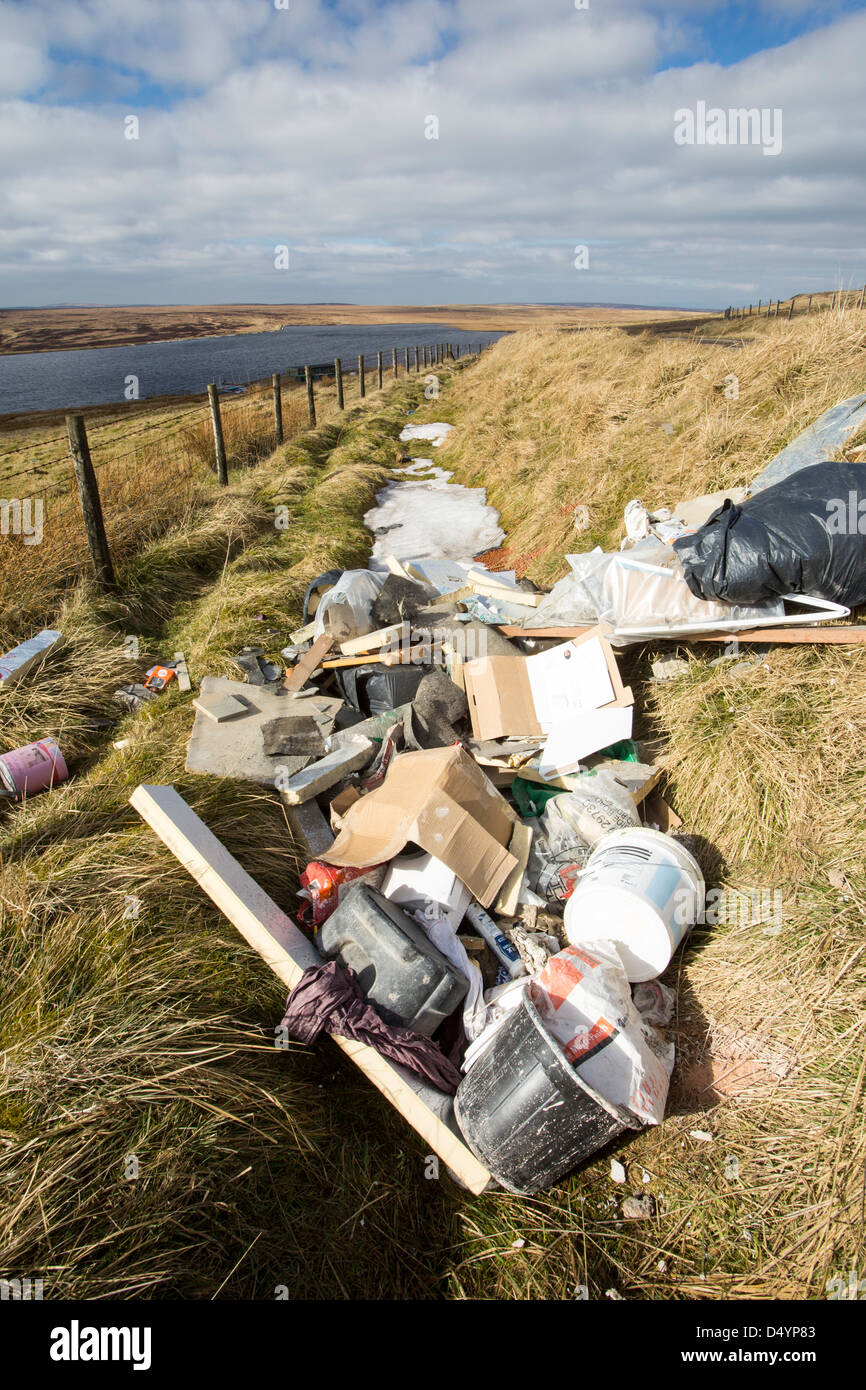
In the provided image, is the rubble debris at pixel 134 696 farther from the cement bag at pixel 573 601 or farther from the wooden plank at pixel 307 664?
the cement bag at pixel 573 601

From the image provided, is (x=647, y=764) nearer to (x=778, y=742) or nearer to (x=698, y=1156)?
(x=778, y=742)

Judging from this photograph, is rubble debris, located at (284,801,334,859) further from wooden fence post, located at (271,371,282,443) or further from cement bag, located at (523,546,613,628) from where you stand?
wooden fence post, located at (271,371,282,443)

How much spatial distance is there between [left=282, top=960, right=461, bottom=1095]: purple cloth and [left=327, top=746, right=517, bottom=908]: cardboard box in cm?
63

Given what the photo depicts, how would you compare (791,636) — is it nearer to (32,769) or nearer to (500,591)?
(500,591)

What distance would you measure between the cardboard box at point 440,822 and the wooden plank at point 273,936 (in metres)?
0.45

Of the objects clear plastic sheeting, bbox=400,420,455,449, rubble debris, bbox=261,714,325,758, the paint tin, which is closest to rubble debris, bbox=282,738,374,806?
rubble debris, bbox=261,714,325,758

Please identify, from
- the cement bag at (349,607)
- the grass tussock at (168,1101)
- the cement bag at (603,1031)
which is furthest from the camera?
the cement bag at (349,607)

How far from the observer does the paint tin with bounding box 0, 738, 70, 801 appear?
12.9 ft

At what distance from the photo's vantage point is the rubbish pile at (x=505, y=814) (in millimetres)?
2154

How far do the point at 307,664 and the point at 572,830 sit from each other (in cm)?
219

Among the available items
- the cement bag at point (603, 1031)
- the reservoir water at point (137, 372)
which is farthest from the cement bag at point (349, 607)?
the reservoir water at point (137, 372)

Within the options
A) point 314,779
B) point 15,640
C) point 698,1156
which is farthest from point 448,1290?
point 15,640

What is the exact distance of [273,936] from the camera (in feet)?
8.32

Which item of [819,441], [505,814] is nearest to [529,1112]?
[505,814]
